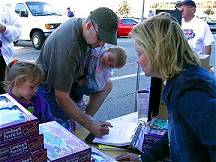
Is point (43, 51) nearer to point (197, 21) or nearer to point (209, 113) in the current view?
point (209, 113)

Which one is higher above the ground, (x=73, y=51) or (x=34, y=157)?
(x=73, y=51)

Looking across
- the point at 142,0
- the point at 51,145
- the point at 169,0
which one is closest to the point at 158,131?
the point at 51,145

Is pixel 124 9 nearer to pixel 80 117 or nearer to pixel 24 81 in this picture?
pixel 80 117

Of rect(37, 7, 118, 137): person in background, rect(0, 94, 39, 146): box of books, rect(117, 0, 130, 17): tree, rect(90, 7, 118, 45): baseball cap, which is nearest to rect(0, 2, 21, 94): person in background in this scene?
rect(37, 7, 118, 137): person in background

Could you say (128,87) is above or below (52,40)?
below

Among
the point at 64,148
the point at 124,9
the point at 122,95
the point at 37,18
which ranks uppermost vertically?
the point at 64,148

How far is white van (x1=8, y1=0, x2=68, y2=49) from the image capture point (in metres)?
10.5

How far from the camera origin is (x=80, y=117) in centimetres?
199

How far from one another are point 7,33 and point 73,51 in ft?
5.36

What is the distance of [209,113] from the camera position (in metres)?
1.10

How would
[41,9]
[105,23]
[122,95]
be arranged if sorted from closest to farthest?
[105,23]
[122,95]
[41,9]

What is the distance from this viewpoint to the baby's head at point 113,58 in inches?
87.3

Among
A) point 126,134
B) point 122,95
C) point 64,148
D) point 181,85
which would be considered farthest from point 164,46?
point 122,95

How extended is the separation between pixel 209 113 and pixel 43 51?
1279 mm
